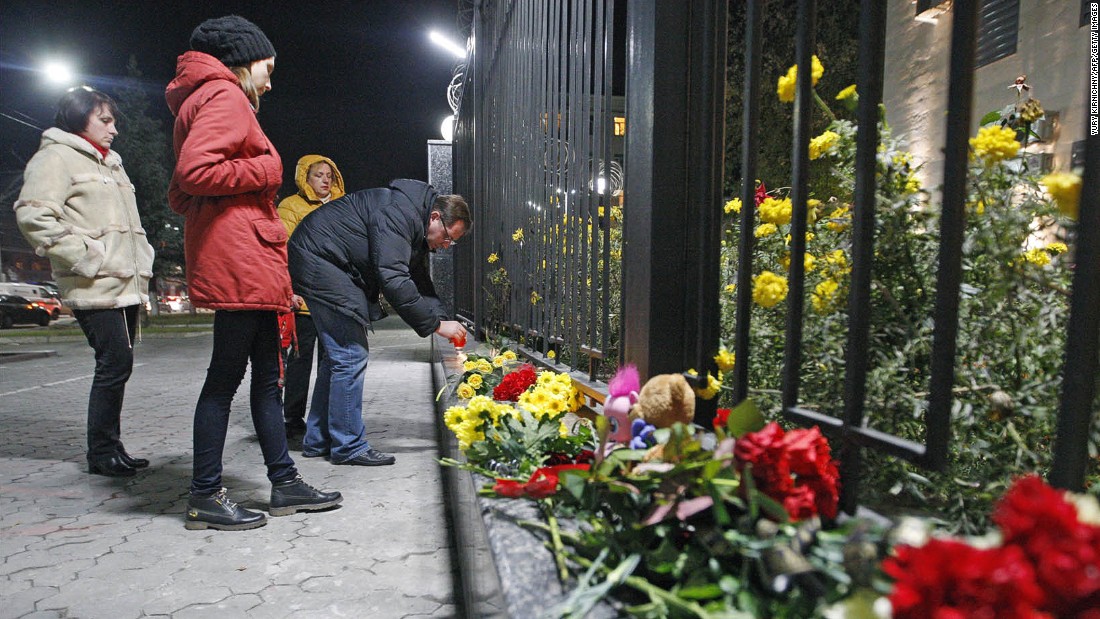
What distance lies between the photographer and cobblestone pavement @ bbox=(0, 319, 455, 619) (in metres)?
1.97

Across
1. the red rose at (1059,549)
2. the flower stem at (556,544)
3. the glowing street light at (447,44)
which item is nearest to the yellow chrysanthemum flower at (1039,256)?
the red rose at (1059,549)

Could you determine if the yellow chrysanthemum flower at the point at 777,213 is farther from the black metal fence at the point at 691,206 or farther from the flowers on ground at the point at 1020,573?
the flowers on ground at the point at 1020,573

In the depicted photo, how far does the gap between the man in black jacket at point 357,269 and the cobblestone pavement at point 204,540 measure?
0.32 meters

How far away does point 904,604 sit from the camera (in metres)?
0.54

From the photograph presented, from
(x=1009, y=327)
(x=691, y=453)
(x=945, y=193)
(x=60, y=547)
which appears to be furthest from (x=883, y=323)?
(x=60, y=547)

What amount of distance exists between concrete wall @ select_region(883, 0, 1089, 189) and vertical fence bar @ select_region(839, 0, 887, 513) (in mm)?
3950

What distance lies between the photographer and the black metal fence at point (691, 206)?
88 centimetres

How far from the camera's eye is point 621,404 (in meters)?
1.31

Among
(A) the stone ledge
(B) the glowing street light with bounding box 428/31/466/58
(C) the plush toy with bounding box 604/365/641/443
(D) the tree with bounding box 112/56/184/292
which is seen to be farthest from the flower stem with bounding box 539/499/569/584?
(D) the tree with bounding box 112/56/184/292

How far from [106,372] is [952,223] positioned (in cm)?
383

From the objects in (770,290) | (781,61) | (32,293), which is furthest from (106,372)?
(32,293)

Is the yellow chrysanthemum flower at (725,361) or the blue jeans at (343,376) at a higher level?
the yellow chrysanthemum flower at (725,361)

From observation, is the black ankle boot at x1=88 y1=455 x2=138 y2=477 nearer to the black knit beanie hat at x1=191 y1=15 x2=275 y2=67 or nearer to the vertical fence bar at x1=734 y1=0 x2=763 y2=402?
the black knit beanie hat at x1=191 y1=15 x2=275 y2=67

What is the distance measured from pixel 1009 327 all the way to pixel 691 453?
2.52ft
